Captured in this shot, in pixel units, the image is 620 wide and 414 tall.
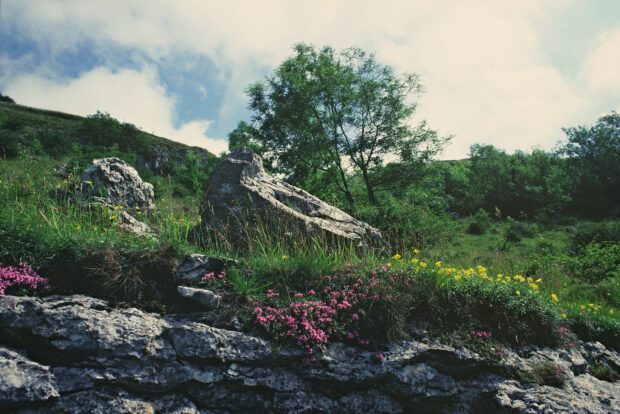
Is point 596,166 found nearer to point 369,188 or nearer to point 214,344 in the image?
point 369,188

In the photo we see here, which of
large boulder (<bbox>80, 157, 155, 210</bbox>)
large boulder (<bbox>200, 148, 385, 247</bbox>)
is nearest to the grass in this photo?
large boulder (<bbox>200, 148, 385, 247</bbox>)

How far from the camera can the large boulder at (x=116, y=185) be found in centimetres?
970

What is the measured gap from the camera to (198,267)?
6141 millimetres

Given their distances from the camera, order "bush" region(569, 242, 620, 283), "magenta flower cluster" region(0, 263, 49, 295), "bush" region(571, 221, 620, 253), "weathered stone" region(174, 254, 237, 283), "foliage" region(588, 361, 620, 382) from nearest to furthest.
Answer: "magenta flower cluster" region(0, 263, 49, 295), "weathered stone" region(174, 254, 237, 283), "foliage" region(588, 361, 620, 382), "bush" region(569, 242, 620, 283), "bush" region(571, 221, 620, 253)

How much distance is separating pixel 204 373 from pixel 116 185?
6975 mm

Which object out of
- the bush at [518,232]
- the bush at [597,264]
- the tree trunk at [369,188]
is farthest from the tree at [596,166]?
the tree trunk at [369,188]

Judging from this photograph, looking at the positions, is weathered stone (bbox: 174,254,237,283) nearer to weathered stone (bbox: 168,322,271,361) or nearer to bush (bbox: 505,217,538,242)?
weathered stone (bbox: 168,322,271,361)

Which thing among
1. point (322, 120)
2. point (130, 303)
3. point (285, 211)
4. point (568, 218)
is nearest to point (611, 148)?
point (568, 218)

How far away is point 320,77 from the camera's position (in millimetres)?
26625

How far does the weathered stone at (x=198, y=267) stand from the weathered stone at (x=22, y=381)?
200cm

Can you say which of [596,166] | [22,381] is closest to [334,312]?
[22,381]

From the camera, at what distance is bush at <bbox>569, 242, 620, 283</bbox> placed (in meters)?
18.2

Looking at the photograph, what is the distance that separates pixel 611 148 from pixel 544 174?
7587 millimetres

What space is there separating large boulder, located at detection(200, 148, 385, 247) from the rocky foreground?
Answer: 3115 mm
